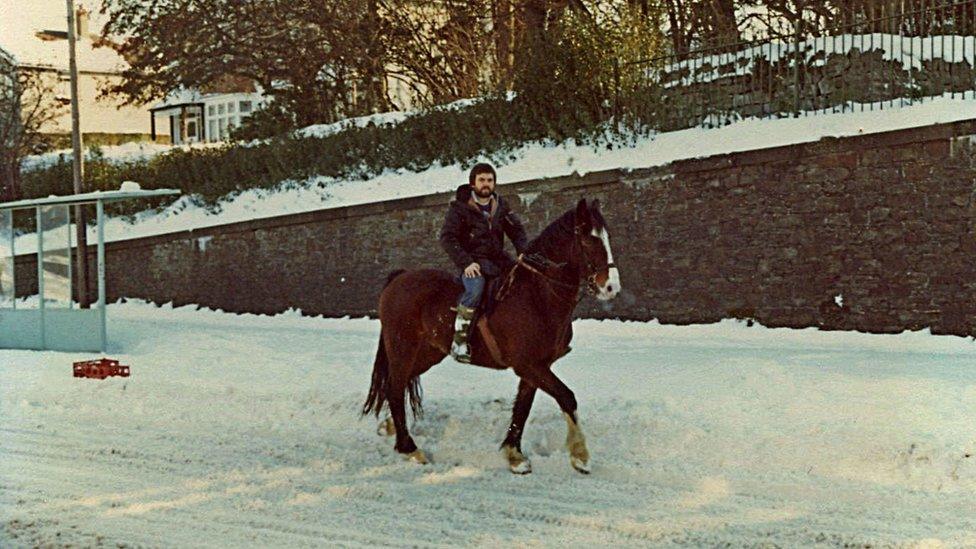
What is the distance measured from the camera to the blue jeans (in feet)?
33.0

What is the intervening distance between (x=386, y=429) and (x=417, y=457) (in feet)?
4.30

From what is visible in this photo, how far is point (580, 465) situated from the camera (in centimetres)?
939

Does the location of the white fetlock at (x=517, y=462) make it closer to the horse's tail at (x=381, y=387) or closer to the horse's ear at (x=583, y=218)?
the horse's tail at (x=381, y=387)

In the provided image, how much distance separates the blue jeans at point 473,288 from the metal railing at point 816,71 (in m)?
8.72

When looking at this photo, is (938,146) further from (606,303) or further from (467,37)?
(467,37)

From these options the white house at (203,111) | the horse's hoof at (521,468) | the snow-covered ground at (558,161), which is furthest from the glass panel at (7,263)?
the white house at (203,111)

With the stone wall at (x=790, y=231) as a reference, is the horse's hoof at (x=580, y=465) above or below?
below

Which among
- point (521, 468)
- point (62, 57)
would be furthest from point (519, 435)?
point (62, 57)

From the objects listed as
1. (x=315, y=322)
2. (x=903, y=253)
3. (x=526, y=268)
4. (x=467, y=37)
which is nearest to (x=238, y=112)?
(x=467, y=37)

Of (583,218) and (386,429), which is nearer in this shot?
(583,218)

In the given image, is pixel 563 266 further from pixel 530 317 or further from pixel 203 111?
pixel 203 111

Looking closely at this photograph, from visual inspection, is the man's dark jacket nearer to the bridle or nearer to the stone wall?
the bridle

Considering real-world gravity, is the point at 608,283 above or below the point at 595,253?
below

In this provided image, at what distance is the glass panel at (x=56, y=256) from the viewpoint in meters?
20.6
